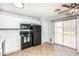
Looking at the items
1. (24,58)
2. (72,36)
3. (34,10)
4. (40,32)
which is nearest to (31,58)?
(24,58)

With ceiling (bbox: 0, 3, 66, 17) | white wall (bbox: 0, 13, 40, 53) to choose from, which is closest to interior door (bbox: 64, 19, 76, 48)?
ceiling (bbox: 0, 3, 66, 17)

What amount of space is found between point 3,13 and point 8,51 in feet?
1.92

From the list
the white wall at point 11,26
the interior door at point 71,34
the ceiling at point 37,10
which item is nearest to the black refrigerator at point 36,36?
the white wall at point 11,26

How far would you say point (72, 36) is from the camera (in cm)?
223

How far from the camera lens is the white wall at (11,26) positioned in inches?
43.1

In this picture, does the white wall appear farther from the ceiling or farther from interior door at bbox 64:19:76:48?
interior door at bbox 64:19:76:48

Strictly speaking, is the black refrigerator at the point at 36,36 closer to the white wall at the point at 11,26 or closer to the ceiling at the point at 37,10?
the white wall at the point at 11,26

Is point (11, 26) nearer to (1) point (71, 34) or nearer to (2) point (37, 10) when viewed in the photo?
(2) point (37, 10)

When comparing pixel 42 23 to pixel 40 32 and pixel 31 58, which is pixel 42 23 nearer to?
pixel 40 32

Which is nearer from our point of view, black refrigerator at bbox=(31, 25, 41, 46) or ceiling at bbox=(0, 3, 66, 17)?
ceiling at bbox=(0, 3, 66, 17)

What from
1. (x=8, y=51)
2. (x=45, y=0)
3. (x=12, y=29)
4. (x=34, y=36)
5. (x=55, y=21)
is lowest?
(x=8, y=51)

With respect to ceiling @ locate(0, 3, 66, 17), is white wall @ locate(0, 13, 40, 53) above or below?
below

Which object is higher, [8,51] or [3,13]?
[3,13]

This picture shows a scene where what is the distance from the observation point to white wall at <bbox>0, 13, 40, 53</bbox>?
1.09 m
